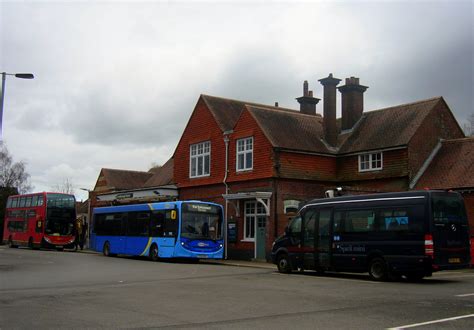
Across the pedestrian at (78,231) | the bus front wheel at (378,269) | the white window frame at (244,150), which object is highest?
the white window frame at (244,150)

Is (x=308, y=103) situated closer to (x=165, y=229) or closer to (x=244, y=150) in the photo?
(x=244, y=150)

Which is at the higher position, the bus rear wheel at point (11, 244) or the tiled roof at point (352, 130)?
the tiled roof at point (352, 130)

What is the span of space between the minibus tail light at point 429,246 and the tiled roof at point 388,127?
1166cm

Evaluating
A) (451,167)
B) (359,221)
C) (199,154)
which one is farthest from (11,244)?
(359,221)

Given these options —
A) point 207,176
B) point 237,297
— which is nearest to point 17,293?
point 237,297

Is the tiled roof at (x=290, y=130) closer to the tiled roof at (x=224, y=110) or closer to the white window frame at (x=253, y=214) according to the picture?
the tiled roof at (x=224, y=110)

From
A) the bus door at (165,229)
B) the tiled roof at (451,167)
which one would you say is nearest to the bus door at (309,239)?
the bus door at (165,229)

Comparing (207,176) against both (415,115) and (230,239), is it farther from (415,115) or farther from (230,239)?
(415,115)

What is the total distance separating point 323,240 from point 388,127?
41.2ft

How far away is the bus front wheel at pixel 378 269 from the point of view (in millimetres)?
18219

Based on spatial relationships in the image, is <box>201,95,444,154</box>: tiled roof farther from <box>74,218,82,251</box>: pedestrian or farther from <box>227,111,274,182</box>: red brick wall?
<box>74,218,82,251</box>: pedestrian

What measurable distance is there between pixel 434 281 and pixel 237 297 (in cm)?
766

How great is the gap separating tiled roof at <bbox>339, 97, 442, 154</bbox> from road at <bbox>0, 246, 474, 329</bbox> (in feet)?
41.1

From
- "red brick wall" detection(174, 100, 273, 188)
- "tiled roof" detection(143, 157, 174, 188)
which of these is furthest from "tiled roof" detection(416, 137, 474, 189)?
"tiled roof" detection(143, 157, 174, 188)
